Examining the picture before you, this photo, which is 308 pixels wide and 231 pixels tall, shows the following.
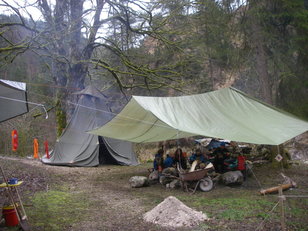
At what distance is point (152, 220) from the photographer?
4090 millimetres

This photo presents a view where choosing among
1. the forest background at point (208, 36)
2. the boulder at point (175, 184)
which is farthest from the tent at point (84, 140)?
the boulder at point (175, 184)

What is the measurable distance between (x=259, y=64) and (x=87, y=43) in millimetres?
5659

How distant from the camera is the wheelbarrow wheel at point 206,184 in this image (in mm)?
6098

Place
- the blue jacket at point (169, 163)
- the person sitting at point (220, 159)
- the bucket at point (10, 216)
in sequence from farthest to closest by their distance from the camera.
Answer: the person sitting at point (220, 159), the blue jacket at point (169, 163), the bucket at point (10, 216)

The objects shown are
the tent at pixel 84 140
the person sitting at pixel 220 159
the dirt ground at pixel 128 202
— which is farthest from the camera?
the tent at pixel 84 140

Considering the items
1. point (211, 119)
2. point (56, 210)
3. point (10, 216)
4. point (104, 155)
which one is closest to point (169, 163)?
point (211, 119)

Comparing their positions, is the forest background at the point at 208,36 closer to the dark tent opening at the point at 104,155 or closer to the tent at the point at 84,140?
the tent at the point at 84,140

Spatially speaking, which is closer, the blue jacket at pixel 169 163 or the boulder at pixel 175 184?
Answer: the boulder at pixel 175 184

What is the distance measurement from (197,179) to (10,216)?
346 centimetres

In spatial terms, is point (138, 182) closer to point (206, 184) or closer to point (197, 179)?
point (197, 179)

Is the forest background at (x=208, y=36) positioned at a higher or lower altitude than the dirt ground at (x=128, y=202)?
higher

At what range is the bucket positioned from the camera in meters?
3.71

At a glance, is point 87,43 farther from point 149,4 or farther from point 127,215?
point 127,215

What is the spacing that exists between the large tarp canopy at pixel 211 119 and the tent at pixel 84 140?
2.90m
